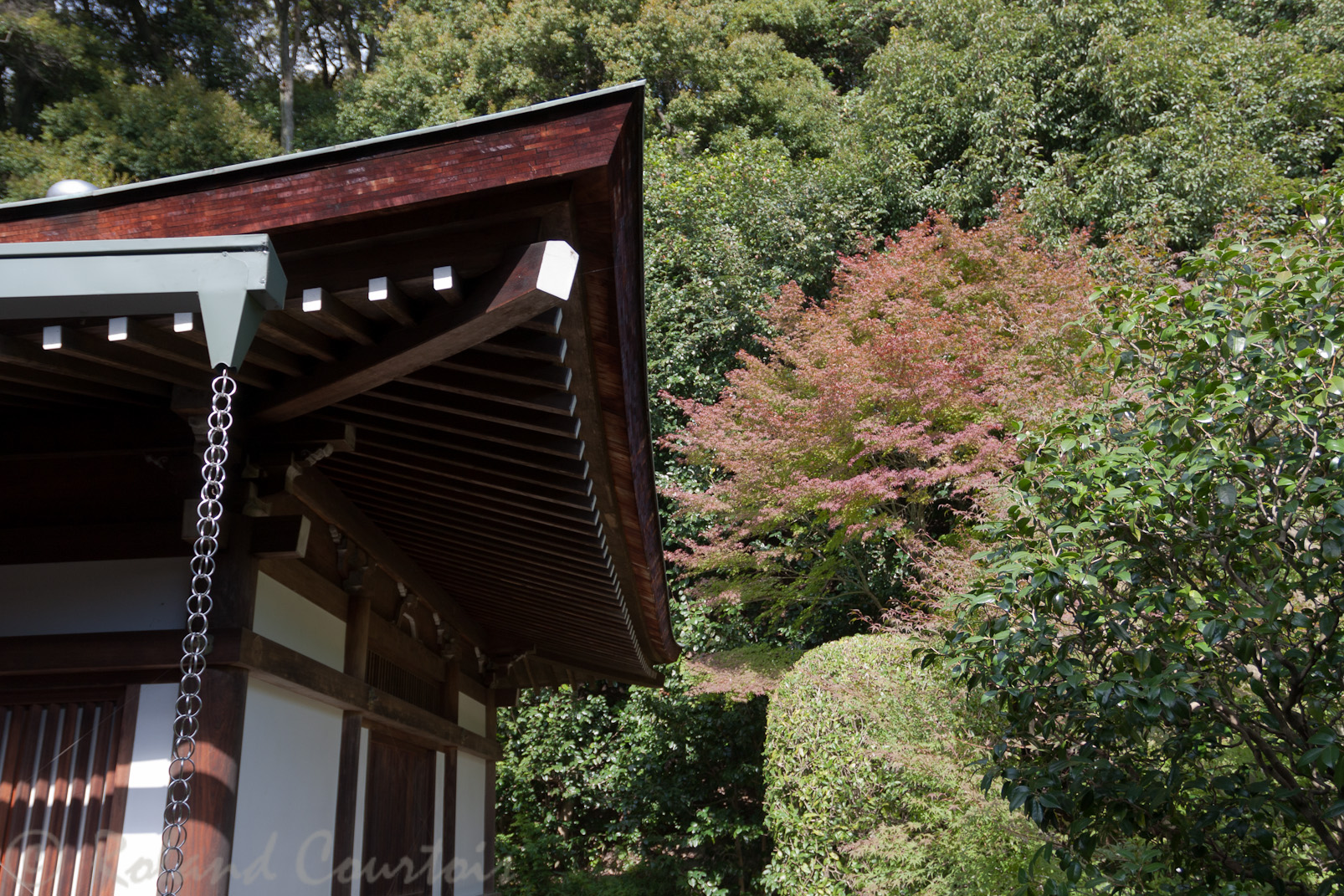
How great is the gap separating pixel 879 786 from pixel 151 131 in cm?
1595

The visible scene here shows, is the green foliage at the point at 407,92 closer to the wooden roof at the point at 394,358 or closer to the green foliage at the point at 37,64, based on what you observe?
the green foliage at the point at 37,64

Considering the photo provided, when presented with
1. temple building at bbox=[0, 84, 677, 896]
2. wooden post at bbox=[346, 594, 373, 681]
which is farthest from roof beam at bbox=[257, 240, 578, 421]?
wooden post at bbox=[346, 594, 373, 681]

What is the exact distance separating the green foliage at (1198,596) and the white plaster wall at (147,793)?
2.38 meters

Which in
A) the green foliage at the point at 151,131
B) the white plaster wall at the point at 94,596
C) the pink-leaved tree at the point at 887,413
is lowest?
the white plaster wall at the point at 94,596

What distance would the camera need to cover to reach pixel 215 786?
2422 mm

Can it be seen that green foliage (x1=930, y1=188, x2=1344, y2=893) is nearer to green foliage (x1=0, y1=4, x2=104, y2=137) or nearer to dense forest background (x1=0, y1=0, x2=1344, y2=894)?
dense forest background (x1=0, y1=0, x2=1344, y2=894)

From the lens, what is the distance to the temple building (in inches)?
67.0

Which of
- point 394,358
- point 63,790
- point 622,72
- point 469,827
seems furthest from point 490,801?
point 622,72

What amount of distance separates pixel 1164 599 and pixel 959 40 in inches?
570

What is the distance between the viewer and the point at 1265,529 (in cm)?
257

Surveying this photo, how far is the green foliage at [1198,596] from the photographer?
2.41 m

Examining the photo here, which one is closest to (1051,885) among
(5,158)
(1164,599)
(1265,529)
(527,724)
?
(1164,599)

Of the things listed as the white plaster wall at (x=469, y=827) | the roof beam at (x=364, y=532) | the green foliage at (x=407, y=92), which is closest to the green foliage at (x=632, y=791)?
the white plaster wall at (x=469, y=827)

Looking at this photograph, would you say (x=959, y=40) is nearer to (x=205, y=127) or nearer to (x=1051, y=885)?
(x=205, y=127)
